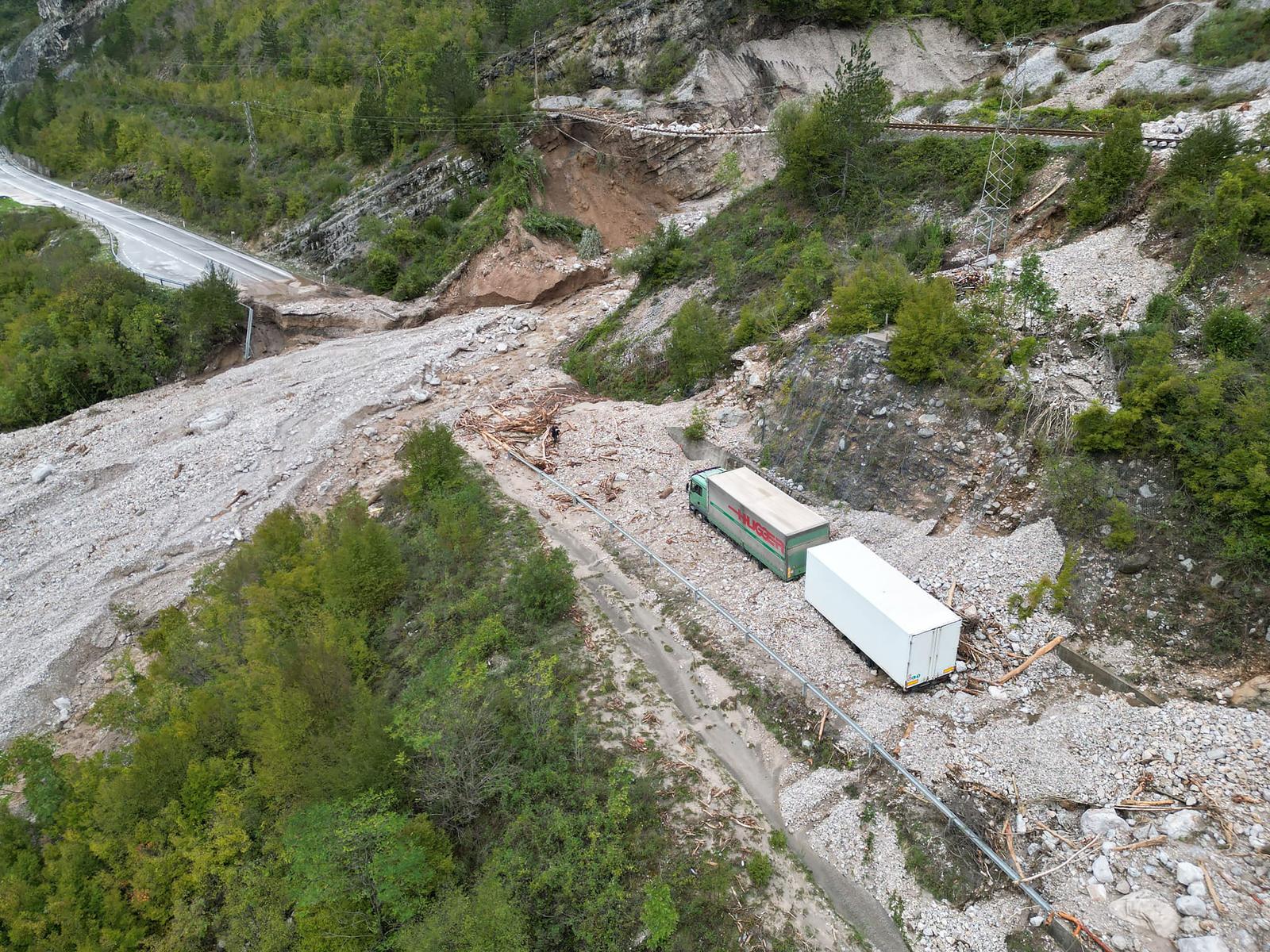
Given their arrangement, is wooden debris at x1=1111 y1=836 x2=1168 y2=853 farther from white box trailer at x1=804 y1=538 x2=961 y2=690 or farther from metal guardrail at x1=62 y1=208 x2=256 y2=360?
metal guardrail at x1=62 y1=208 x2=256 y2=360

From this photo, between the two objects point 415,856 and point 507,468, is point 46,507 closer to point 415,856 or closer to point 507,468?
point 507,468

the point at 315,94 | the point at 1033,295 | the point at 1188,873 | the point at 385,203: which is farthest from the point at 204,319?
the point at 1188,873

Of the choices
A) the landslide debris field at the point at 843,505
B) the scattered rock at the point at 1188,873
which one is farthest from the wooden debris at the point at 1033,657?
the scattered rock at the point at 1188,873

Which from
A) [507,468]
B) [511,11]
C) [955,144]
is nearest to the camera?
[507,468]

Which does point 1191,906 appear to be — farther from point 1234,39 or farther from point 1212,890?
point 1234,39

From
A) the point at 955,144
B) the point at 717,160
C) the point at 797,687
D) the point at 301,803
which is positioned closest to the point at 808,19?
the point at 717,160

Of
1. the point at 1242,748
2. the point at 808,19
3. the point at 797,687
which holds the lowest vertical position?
the point at 797,687

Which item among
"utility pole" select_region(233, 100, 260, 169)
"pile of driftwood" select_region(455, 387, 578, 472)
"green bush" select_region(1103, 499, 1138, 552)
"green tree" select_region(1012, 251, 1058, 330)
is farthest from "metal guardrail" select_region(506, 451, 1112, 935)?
"utility pole" select_region(233, 100, 260, 169)

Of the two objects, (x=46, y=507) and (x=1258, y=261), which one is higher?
(x=1258, y=261)
